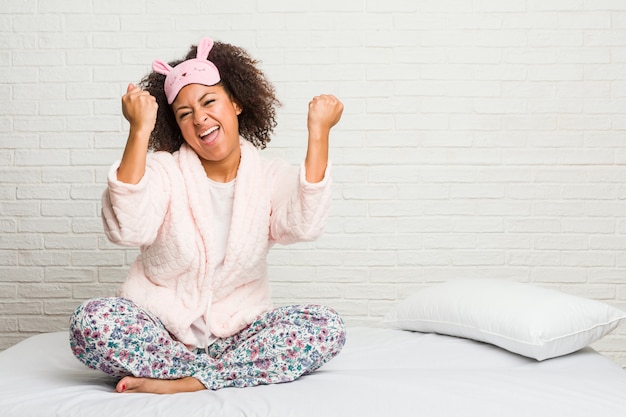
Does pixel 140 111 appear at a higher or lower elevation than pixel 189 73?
lower

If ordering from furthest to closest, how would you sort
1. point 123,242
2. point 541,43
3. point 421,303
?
1. point 541,43
2. point 421,303
3. point 123,242

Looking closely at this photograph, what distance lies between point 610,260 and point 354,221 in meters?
1.07

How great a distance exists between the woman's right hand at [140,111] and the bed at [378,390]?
0.65 meters

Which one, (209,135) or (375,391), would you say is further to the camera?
(209,135)

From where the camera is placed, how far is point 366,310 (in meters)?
3.57

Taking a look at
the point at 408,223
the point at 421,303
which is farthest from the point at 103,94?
the point at 421,303

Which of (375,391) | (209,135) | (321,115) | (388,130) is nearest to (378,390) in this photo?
(375,391)

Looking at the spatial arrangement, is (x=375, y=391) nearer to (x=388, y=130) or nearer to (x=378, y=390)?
(x=378, y=390)

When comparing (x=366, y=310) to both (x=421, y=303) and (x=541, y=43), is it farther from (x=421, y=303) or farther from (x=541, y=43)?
(x=541, y=43)

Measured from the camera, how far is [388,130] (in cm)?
351

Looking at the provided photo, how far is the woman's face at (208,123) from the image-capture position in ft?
7.92

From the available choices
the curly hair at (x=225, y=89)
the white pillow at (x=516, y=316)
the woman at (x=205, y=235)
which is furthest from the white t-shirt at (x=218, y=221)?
the white pillow at (x=516, y=316)

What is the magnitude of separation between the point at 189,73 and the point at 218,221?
431 millimetres

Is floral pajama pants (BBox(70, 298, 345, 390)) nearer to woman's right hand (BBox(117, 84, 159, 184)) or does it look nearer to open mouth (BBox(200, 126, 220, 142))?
woman's right hand (BBox(117, 84, 159, 184))
